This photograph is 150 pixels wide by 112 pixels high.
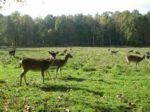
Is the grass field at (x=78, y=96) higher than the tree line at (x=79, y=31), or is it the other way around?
the tree line at (x=79, y=31)

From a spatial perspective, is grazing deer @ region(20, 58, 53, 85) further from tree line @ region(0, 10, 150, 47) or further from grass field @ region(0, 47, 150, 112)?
tree line @ region(0, 10, 150, 47)

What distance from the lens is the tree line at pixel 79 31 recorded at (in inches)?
4390

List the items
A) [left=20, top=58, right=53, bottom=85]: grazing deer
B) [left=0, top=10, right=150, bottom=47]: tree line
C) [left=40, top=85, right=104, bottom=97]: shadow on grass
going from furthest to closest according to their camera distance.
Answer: [left=0, top=10, right=150, bottom=47]: tree line < [left=20, top=58, right=53, bottom=85]: grazing deer < [left=40, top=85, right=104, bottom=97]: shadow on grass

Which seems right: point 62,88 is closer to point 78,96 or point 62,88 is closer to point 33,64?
point 78,96

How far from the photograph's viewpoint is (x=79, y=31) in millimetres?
126500

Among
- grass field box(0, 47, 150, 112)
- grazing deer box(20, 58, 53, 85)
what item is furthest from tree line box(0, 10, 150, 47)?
grass field box(0, 47, 150, 112)

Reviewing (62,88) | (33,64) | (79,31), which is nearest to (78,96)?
(62,88)

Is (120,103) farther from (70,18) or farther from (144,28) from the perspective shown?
(70,18)

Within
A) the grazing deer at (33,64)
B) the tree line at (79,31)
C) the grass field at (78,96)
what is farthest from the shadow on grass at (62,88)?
the tree line at (79,31)

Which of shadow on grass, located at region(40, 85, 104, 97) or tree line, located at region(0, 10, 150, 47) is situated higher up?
tree line, located at region(0, 10, 150, 47)

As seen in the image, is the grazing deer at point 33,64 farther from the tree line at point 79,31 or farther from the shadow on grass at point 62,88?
the tree line at point 79,31

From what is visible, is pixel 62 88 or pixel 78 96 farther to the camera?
pixel 62 88

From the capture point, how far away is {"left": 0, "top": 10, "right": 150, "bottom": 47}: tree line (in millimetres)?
111500

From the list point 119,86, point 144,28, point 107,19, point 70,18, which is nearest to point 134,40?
point 144,28
